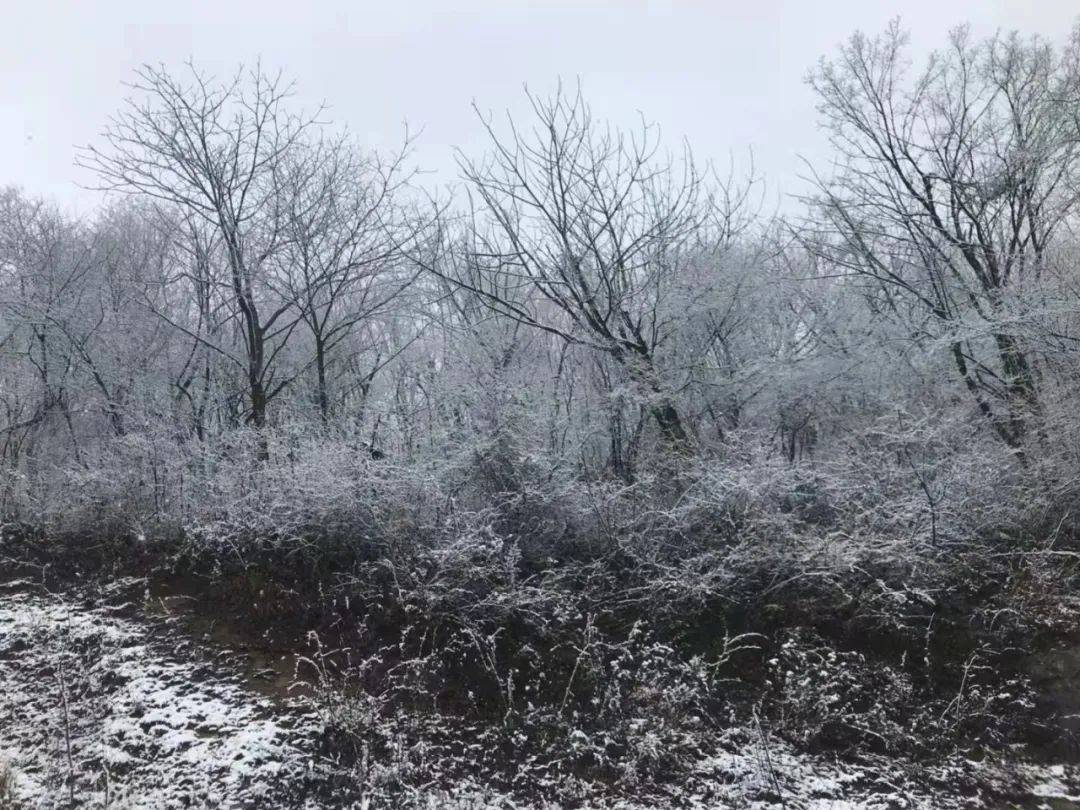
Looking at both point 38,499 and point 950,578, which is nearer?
point 950,578

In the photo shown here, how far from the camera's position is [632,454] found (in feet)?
28.9

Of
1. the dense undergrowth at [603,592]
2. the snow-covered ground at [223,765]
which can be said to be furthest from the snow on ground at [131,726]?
the dense undergrowth at [603,592]

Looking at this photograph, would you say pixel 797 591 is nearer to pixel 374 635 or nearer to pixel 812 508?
pixel 812 508

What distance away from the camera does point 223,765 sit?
164 inches

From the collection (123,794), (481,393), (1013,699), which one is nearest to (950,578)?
(1013,699)

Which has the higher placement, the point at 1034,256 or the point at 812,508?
the point at 1034,256

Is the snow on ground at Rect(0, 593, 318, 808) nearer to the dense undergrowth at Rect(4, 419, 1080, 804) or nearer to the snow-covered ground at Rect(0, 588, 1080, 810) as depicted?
the snow-covered ground at Rect(0, 588, 1080, 810)

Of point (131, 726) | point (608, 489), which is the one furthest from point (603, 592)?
point (131, 726)

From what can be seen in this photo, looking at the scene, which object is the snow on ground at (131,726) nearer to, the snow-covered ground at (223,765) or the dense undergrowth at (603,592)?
the snow-covered ground at (223,765)

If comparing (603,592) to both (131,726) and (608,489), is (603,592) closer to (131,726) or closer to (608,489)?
(608,489)

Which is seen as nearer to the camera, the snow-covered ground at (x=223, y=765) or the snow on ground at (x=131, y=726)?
the snow-covered ground at (x=223, y=765)

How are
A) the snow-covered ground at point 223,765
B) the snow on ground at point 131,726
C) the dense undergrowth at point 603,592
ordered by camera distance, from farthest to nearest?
the dense undergrowth at point 603,592, the snow on ground at point 131,726, the snow-covered ground at point 223,765

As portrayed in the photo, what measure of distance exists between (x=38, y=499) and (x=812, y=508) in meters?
9.54

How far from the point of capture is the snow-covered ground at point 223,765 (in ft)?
12.5
